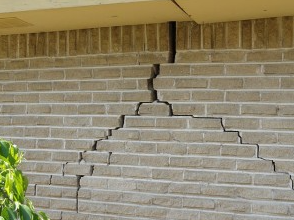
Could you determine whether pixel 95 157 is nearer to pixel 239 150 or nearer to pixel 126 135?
pixel 126 135

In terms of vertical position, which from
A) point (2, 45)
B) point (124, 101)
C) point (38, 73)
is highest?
point (2, 45)

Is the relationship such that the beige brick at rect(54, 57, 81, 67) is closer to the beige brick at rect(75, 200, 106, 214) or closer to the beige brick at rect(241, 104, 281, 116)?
the beige brick at rect(75, 200, 106, 214)

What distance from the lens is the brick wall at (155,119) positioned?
3309 millimetres

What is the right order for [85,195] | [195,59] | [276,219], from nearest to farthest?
[276,219] → [195,59] → [85,195]

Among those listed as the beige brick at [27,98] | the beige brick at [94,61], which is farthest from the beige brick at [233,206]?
the beige brick at [27,98]

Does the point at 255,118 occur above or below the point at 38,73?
below

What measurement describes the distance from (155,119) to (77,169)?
0.78 meters

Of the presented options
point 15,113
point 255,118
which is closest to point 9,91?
point 15,113

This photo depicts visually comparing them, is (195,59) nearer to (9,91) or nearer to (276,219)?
(276,219)

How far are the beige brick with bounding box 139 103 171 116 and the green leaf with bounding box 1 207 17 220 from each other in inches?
84.1

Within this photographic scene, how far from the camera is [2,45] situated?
164 inches

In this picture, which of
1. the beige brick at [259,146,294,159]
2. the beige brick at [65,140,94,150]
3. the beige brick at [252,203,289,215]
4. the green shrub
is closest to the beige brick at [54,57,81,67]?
the beige brick at [65,140,94,150]

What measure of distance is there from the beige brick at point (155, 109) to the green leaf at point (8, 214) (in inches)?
84.1

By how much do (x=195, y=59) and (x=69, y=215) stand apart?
5.30 feet
